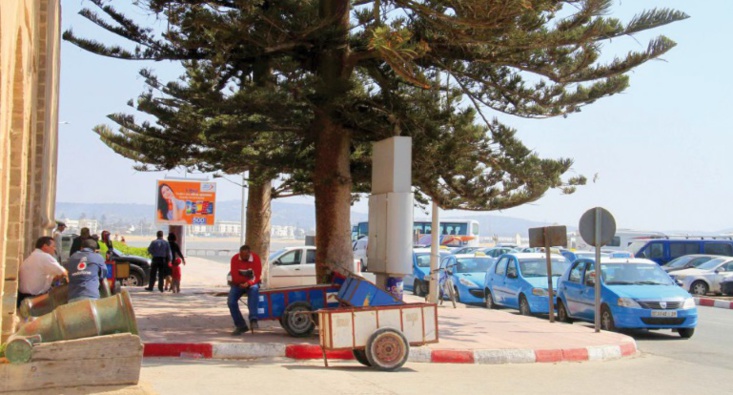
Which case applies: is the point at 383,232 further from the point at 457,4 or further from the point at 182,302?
the point at 182,302

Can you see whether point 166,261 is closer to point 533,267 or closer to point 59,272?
point 533,267

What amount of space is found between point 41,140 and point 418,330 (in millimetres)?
6603

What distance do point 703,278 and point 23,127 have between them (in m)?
25.9

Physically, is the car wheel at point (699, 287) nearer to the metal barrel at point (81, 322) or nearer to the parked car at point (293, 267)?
the parked car at point (293, 267)

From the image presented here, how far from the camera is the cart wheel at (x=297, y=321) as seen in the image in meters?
12.6

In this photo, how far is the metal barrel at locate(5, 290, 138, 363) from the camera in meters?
7.21

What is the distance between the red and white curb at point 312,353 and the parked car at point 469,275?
994cm

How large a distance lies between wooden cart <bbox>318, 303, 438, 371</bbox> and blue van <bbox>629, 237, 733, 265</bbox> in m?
32.8

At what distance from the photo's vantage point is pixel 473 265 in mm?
24062

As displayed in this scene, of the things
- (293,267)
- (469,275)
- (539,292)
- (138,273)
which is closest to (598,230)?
(539,292)

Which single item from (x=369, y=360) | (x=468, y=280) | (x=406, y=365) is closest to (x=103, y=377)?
(x=369, y=360)

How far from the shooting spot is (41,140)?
12.8 metres

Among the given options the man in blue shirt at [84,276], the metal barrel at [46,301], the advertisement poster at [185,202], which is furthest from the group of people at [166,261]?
the man in blue shirt at [84,276]

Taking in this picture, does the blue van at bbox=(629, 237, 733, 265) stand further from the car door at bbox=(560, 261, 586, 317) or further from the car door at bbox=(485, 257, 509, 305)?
the car door at bbox=(560, 261, 586, 317)
